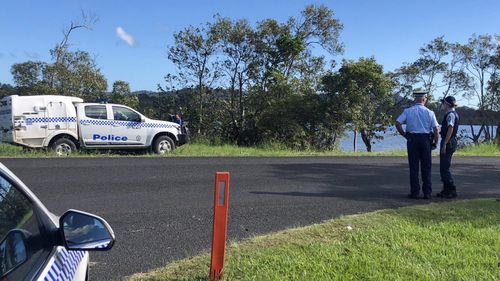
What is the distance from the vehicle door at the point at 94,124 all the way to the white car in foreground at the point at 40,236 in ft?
46.9

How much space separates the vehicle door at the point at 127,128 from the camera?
16891 millimetres

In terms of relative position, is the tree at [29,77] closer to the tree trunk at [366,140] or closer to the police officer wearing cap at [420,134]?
the tree trunk at [366,140]

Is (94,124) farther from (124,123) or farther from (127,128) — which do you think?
(127,128)

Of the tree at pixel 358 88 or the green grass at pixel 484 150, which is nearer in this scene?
the green grass at pixel 484 150

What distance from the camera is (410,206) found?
26.2ft

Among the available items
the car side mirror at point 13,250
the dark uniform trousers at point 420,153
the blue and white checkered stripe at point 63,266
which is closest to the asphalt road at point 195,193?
the dark uniform trousers at point 420,153

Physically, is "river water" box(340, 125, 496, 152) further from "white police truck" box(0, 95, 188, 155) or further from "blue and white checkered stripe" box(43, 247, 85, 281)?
"blue and white checkered stripe" box(43, 247, 85, 281)

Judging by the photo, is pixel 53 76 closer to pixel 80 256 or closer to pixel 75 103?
pixel 75 103

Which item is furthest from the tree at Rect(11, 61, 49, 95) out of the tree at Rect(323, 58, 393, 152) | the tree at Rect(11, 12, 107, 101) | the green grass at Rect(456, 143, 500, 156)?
the green grass at Rect(456, 143, 500, 156)

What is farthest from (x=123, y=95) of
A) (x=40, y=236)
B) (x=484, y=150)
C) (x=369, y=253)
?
(x=40, y=236)

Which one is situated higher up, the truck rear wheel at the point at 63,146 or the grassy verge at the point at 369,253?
the truck rear wheel at the point at 63,146

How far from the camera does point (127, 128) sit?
17.0 meters

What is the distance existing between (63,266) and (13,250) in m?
0.36

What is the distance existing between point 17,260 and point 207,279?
2746 mm
